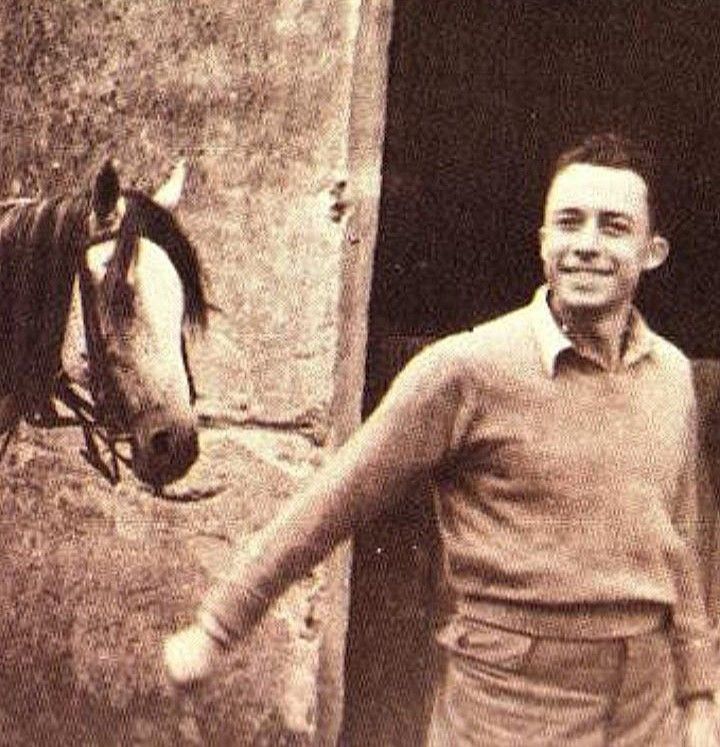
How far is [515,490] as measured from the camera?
225 centimetres

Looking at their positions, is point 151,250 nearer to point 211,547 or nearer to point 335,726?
point 211,547

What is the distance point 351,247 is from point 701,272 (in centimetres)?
86

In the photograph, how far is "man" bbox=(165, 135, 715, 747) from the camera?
2234mm

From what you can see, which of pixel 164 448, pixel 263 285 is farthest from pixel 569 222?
pixel 164 448

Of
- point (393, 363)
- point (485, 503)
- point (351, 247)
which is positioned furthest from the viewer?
point (393, 363)

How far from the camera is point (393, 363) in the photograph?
3277mm

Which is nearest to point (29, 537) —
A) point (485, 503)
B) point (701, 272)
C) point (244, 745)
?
point (244, 745)

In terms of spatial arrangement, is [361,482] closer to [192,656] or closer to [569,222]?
[192,656]

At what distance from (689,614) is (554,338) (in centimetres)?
51

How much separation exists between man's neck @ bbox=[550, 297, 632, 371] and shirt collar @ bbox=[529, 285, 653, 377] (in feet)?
0.05

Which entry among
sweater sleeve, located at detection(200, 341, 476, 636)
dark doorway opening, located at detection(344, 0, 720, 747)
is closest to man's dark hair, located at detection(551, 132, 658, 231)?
sweater sleeve, located at detection(200, 341, 476, 636)

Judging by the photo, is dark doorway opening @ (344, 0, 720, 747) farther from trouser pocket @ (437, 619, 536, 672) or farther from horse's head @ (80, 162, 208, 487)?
trouser pocket @ (437, 619, 536, 672)

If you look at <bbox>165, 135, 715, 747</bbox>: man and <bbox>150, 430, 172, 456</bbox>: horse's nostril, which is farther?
<bbox>150, 430, 172, 456</bbox>: horse's nostril

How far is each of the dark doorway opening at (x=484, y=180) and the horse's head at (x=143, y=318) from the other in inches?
17.7
